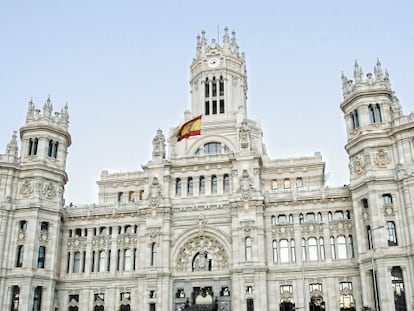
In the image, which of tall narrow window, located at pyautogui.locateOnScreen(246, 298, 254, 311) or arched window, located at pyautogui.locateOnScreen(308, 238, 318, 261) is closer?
tall narrow window, located at pyautogui.locateOnScreen(246, 298, 254, 311)

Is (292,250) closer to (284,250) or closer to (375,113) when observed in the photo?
(284,250)

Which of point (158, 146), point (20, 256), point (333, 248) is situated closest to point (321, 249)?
point (333, 248)

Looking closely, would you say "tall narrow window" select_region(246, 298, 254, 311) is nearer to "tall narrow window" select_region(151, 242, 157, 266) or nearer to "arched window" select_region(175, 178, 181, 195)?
"tall narrow window" select_region(151, 242, 157, 266)

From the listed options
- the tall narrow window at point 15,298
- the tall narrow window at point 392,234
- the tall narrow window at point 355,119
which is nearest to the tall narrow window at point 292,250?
the tall narrow window at point 392,234

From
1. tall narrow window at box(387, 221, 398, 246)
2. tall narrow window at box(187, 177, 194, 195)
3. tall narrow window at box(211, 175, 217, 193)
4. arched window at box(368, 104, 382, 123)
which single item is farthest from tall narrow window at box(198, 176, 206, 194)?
tall narrow window at box(387, 221, 398, 246)

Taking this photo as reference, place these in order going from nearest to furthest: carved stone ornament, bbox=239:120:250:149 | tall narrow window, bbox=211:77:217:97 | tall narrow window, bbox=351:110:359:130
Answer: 1. tall narrow window, bbox=351:110:359:130
2. carved stone ornament, bbox=239:120:250:149
3. tall narrow window, bbox=211:77:217:97

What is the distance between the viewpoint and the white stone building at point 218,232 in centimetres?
6038

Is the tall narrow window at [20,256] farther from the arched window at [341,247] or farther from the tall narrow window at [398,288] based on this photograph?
the tall narrow window at [398,288]

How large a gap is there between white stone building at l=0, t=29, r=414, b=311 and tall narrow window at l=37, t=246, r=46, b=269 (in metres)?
0.13

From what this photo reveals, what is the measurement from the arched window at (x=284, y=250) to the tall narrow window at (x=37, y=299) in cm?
3052

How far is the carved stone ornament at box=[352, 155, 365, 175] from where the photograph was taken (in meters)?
62.8

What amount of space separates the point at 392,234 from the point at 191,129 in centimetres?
3007

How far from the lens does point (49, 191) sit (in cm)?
6988

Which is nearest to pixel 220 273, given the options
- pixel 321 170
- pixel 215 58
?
pixel 321 170
